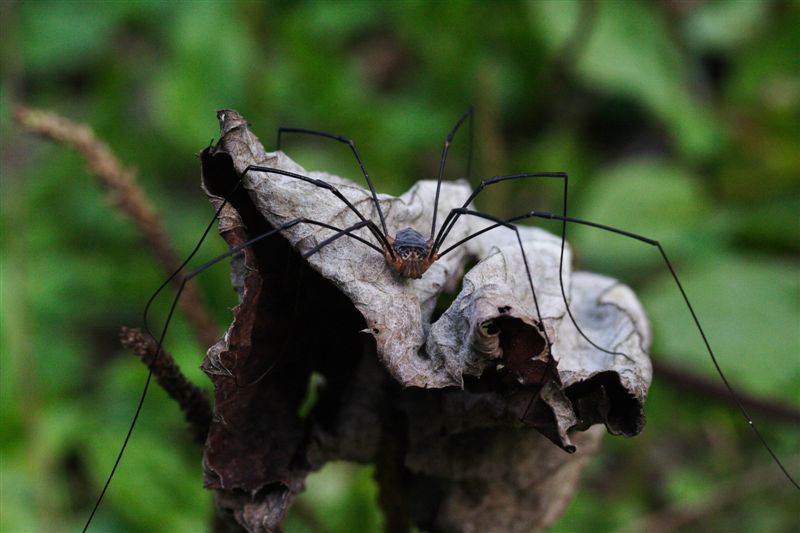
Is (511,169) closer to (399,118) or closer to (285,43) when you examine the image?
(399,118)

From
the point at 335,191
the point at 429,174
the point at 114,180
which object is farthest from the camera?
the point at 429,174

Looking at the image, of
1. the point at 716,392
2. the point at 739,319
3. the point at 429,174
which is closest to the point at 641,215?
the point at 739,319

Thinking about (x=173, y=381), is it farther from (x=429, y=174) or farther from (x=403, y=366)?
(x=429, y=174)

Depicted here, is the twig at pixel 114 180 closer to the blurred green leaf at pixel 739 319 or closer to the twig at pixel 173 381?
the twig at pixel 173 381

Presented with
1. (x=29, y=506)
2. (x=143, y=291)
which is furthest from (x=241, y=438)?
(x=143, y=291)

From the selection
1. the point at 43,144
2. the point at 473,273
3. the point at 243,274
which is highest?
the point at 43,144

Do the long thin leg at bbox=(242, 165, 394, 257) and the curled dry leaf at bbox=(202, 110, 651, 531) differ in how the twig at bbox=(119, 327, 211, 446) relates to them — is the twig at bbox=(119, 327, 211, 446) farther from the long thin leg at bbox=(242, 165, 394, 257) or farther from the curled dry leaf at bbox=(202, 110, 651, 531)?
the long thin leg at bbox=(242, 165, 394, 257)
